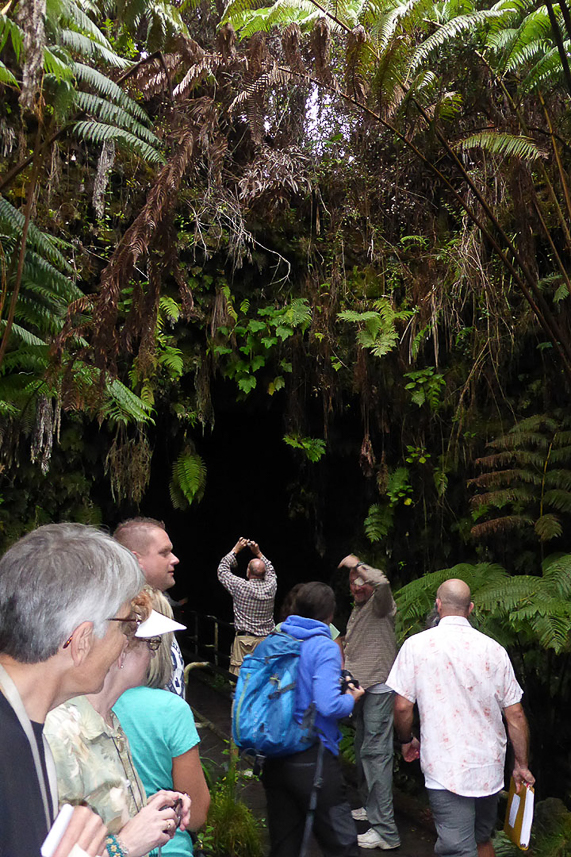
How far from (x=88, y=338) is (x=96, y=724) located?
16.8 feet

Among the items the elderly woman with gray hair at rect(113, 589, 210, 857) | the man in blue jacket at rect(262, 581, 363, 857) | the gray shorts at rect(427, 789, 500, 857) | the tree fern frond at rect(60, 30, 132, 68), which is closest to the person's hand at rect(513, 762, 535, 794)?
the gray shorts at rect(427, 789, 500, 857)

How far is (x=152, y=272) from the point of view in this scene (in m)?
5.77

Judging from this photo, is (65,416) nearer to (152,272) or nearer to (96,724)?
(152,272)

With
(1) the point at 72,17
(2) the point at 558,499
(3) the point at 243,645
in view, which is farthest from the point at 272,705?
(1) the point at 72,17

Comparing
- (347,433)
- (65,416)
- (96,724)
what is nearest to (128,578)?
(96,724)

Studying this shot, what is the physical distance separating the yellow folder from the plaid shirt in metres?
3.27

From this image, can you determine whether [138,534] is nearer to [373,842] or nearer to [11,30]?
[11,30]

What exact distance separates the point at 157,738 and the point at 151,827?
588 mm

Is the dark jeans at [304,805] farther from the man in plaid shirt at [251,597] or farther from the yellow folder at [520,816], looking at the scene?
the man in plaid shirt at [251,597]

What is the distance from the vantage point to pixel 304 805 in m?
3.56

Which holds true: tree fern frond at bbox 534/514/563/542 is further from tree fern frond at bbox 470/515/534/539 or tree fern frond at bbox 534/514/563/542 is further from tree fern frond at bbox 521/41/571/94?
tree fern frond at bbox 521/41/571/94

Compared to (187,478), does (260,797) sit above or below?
below

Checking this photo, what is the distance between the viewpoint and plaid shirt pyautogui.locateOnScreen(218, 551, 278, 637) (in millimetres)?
6809

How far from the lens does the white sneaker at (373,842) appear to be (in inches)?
201
